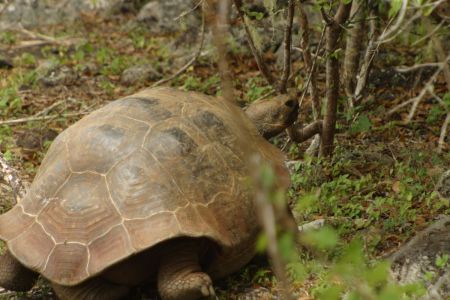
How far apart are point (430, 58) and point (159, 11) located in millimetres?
4250

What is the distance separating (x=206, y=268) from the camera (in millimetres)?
4035

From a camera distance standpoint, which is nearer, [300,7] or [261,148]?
[261,148]

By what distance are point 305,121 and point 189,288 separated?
9.97ft

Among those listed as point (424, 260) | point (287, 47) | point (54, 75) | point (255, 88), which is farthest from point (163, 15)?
point (424, 260)

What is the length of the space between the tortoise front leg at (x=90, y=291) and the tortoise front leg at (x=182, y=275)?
0.27m

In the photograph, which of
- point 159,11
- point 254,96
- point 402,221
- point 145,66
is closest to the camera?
point 402,221

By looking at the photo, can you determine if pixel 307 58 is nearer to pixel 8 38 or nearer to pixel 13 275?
pixel 13 275

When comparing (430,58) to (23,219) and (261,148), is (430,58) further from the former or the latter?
(23,219)

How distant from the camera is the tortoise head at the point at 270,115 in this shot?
4852mm

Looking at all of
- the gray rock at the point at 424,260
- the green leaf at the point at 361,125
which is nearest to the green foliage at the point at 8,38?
the green leaf at the point at 361,125

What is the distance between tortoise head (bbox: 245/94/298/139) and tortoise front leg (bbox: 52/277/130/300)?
5.01 feet

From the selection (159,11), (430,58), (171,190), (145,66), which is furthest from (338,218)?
(159,11)

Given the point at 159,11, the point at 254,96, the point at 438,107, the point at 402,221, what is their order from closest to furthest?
the point at 402,221 → the point at 438,107 → the point at 254,96 → the point at 159,11

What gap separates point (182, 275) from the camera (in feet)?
12.3
